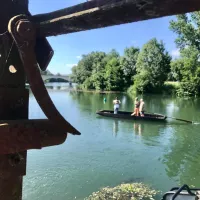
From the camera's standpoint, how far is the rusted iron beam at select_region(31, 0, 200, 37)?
1373mm

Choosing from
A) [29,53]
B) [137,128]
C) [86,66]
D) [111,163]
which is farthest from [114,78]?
[29,53]

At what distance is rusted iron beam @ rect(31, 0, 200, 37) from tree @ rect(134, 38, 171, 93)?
74440 mm

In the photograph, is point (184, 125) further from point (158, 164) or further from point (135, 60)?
point (135, 60)

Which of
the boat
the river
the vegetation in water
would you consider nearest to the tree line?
the boat

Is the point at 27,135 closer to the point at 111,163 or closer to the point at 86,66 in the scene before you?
the point at 111,163

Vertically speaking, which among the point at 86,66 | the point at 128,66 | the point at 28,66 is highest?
the point at 86,66

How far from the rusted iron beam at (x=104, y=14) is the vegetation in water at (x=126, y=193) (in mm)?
7068

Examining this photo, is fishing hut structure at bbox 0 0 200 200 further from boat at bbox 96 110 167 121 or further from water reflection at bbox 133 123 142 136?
boat at bbox 96 110 167 121

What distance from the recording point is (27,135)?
1.81 m

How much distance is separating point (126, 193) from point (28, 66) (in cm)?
746

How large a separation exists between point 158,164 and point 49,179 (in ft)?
15.2

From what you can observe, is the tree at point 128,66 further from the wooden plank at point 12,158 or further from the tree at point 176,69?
the wooden plank at point 12,158

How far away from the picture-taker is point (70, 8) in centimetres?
175

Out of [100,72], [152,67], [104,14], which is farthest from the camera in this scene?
[100,72]
